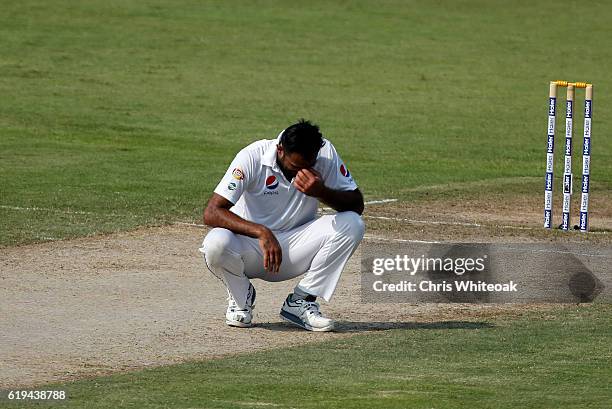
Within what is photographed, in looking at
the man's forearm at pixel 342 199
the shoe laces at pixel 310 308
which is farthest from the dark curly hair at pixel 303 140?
the shoe laces at pixel 310 308

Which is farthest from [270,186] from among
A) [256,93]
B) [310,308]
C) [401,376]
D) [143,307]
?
[256,93]

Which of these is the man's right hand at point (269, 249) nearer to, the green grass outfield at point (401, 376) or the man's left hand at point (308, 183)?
the man's left hand at point (308, 183)

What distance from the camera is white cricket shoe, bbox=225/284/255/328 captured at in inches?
392

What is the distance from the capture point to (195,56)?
32.4m

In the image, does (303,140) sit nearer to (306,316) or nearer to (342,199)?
(342,199)

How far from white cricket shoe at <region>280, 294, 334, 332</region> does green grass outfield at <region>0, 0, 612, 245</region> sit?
4070 mm

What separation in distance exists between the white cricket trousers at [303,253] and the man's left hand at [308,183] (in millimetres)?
430

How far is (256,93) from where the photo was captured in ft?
93.1

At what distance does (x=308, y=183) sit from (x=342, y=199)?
401mm

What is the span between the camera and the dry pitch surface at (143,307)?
359 inches

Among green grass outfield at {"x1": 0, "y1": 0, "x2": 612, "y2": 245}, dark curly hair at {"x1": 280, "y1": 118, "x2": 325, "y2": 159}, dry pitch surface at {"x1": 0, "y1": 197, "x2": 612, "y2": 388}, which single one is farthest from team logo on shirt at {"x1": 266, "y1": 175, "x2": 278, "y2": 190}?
green grass outfield at {"x1": 0, "y1": 0, "x2": 612, "y2": 245}

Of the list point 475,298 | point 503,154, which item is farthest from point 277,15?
point 475,298

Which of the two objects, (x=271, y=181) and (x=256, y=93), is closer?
(x=271, y=181)

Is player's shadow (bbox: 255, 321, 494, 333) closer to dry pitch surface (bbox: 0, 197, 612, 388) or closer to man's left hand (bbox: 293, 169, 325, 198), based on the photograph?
dry pitch surface (bbox: 0, 197, 612, 388)
